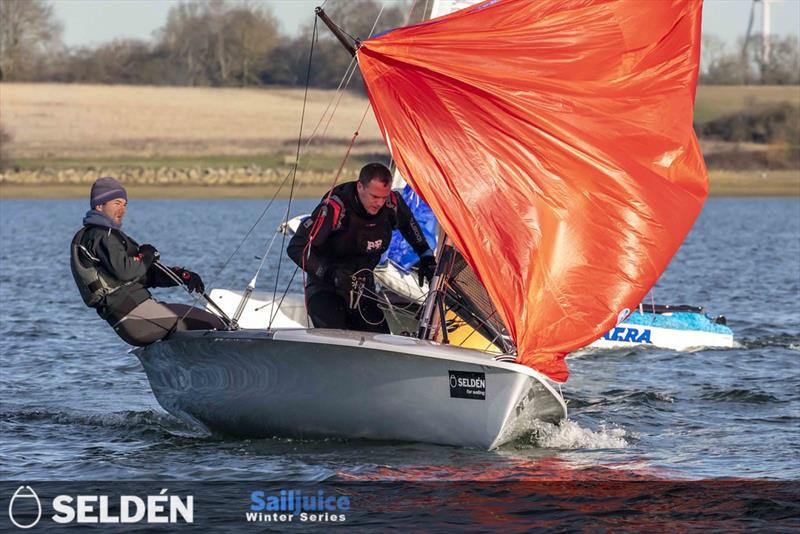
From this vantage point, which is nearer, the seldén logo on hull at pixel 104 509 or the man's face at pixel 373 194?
the seldén logo on hull at pixel 104 509

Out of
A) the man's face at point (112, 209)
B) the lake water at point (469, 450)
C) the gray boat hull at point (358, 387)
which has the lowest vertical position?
the lake water at point (469, 450)

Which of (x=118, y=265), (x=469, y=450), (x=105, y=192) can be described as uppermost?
(x=105, y=192)

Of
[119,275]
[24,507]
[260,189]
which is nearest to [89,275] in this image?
[119,275]

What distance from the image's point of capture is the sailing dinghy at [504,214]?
28.5ft

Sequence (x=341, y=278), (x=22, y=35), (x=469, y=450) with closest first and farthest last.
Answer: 1. (x=469, y=450)
2. (x=341, y=278)
3. (x=22, y=35)

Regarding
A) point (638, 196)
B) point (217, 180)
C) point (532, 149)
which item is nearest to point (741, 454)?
point (638, 196)

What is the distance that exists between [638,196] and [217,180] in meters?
45.6

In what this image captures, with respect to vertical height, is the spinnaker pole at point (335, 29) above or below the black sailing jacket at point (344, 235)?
above

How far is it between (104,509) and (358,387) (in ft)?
5.62

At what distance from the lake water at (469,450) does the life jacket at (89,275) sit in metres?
1.00

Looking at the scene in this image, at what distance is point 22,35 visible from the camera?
75000 millimetres

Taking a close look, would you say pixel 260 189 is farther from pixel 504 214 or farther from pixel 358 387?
pixel 358 387

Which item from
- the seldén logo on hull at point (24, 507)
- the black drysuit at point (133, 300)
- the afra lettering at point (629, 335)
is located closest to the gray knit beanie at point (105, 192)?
the black drysuit at point (133, 300)

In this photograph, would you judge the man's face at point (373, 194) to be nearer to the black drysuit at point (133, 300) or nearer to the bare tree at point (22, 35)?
the black drysuit at point (133, 300)
